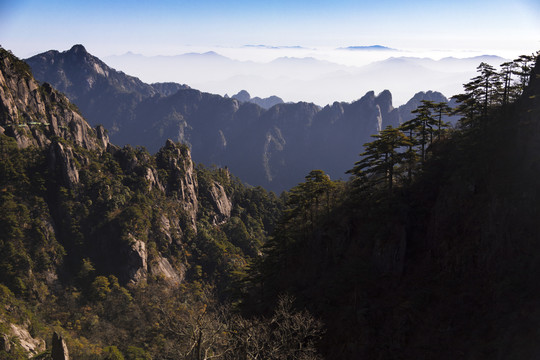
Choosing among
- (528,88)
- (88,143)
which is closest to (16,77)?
(88,143)

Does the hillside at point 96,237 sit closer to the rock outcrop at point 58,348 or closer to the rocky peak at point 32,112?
the rocky peak at point 32,112

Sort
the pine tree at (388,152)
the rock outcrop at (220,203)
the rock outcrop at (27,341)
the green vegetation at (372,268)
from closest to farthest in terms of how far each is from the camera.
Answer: the green vegetation at (372,268)
the pine tree at (388,152)
the rock outcrop at (27,341)
the rock outcrop at (220,203)

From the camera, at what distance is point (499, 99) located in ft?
131

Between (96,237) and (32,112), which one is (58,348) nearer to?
(96,237)

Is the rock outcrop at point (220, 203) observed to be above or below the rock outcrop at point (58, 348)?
below

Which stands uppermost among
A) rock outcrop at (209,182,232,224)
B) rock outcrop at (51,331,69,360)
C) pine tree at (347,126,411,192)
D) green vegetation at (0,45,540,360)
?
pine tree at (347,126,411,192)

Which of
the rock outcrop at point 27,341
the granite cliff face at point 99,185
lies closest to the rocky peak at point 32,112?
the granite cliff face at point 99,185

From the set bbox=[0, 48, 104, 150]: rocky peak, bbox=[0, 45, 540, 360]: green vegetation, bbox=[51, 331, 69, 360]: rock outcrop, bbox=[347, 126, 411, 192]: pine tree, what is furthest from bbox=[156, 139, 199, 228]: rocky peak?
bbox=[347, 126, 411, 192]: pine tree

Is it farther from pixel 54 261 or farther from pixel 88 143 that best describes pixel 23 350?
pixel 88 143

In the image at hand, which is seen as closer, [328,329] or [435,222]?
[328,329]

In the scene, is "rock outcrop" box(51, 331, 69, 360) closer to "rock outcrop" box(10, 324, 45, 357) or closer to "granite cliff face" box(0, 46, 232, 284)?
"rock outcrop" box(10, 324, 45, 357)

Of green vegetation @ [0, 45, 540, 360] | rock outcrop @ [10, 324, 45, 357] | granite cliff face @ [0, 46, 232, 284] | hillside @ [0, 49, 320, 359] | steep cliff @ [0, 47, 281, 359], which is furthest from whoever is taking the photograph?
granite cliff face @ [0, 46, 232, 284]

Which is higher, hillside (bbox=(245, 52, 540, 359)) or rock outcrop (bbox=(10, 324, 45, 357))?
hillside (bbox=(245, 52, 540, 359))

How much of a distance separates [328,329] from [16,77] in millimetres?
112815
